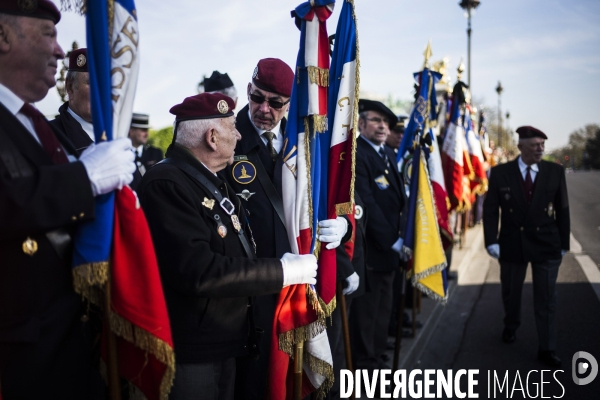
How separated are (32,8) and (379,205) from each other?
13.0 ft

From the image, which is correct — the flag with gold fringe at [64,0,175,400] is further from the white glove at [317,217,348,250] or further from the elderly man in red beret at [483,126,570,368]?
the elderly man in red beret at [483,126,570,368]

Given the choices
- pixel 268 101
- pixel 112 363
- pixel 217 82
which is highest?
pixel 217 82

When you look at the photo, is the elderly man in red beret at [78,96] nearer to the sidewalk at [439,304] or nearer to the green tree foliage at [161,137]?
the sidewalk at [439,304]

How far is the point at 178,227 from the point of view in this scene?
2324 mm

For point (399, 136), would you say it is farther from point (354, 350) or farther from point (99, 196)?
point (99, 196)

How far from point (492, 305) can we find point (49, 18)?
23.9 feet

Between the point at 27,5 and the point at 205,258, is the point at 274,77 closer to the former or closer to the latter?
the point at 205,258

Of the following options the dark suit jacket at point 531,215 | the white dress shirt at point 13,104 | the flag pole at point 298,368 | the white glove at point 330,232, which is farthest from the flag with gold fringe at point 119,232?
the dark suit jacket at point 531,215

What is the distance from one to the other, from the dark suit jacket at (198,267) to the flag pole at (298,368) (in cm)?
48

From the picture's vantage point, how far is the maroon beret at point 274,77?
10.8ft

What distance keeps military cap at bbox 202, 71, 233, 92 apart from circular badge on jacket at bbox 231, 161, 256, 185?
2.75 m

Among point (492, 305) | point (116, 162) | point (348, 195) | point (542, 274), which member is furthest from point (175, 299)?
point (492, 305)

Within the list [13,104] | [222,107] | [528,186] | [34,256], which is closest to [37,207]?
[34,256]

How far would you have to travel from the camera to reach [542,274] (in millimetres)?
5637
